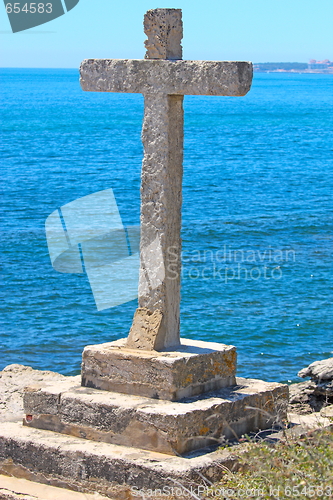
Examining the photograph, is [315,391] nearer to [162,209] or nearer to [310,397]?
[310,397]

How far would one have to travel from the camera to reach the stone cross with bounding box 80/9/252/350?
252 inches

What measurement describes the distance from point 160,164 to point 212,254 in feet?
45.4

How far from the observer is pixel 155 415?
594cm

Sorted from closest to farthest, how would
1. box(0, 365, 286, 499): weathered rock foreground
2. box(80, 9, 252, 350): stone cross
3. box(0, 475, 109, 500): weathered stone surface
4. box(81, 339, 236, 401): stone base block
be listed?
1. box(0, 365, 286, 499): weathered rock foreground
2. box(0, 475, 109, 500): weathered stone surface
3. box(81, 339, 236, 401): stone base block
4. box(80, 9, 252, 350): stone cross

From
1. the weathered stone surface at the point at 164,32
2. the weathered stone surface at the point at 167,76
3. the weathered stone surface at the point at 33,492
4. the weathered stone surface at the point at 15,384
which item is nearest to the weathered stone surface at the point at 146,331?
the weathered stone surface at the point at 33,492

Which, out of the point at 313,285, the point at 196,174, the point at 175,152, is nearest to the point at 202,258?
the point at 313,285

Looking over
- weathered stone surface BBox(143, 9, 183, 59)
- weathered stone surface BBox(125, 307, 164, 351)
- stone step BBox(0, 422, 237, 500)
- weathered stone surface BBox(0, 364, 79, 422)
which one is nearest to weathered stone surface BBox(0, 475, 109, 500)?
stone step BBox(0, 422, 237, 500)

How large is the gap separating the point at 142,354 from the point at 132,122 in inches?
2752

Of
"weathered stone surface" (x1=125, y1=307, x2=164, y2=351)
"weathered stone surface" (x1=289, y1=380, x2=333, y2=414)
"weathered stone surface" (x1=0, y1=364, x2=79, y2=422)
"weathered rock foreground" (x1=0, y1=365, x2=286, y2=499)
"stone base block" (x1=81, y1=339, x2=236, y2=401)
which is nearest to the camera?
"weathered rock foreground" (x1=0, y1=365, x2=286, y2=499)

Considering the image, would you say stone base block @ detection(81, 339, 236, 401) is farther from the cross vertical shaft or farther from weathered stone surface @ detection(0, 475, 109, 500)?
weathered stone surface @ detection(0, 475, 109, 500)

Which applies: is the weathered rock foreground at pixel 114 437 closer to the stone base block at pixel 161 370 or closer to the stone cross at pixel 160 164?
the stone base block at pixel 161 370

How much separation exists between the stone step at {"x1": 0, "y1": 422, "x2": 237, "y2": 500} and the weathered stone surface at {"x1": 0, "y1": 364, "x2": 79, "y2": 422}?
235 centimetres

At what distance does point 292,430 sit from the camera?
6430 millimetres

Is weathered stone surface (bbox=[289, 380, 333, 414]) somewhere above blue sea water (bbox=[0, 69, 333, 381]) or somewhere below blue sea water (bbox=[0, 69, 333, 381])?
above
